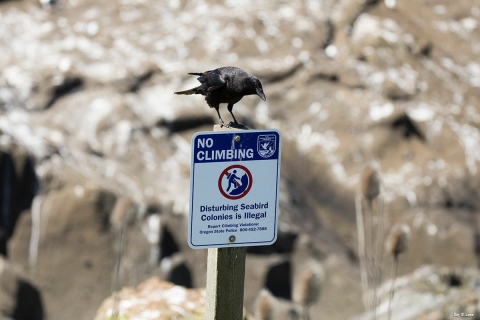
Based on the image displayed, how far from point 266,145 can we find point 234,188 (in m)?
0.17

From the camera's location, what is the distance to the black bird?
106 inches

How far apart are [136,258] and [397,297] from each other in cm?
290

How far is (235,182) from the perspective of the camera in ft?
6.22

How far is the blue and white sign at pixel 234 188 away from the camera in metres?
1.85

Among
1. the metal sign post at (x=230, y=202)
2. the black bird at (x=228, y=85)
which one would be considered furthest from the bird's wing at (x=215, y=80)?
the metal sign post at (x=230, y=202)

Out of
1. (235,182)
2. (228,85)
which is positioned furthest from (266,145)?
(228,85)

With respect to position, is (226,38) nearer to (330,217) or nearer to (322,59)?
Result: (322,59)

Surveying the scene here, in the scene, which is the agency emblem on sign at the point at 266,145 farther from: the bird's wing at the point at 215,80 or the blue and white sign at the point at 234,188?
the bird's wing at the point at 215,80

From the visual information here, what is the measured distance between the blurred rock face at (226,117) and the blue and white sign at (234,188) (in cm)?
468

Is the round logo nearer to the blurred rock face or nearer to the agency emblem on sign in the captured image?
the agency emblem on sign

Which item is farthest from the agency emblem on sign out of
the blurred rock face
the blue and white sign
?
the blurred rock face

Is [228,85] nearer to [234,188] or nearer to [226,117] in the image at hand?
[234,188]

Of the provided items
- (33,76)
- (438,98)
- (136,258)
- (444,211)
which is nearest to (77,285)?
(136,258)

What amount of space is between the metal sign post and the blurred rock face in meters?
4.60
